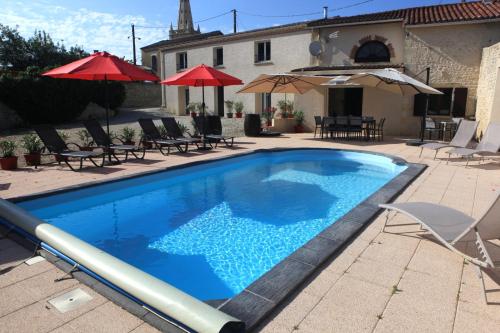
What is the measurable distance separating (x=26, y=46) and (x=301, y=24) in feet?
72.5

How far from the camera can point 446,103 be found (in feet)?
52.1

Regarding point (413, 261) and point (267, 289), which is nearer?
point (267, 289)

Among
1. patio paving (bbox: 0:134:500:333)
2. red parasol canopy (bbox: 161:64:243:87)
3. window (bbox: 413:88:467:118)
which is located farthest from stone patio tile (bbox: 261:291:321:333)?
window (bbox: 413:88:467:118)

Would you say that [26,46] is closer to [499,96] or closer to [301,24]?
[301,24]

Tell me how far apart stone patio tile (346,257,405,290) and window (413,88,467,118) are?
13433mm

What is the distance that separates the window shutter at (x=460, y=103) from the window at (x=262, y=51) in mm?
11316

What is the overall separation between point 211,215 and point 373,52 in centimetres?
1468

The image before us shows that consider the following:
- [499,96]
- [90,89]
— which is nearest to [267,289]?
[499,96]

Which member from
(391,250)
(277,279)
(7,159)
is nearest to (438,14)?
(391,250)

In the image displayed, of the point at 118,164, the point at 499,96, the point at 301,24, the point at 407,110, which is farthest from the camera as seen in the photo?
the point at 301,24

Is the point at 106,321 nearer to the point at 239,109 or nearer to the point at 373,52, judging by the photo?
the point at 373,52

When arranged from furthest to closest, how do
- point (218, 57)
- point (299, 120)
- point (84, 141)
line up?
point (218, 57) → point (299, 120) → point (84, 141)

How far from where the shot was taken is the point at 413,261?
3.84m

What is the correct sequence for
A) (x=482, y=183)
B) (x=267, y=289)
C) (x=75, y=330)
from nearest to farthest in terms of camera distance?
(x=75, y=330) → (x=267, y=289) → (x=482, y=183)
